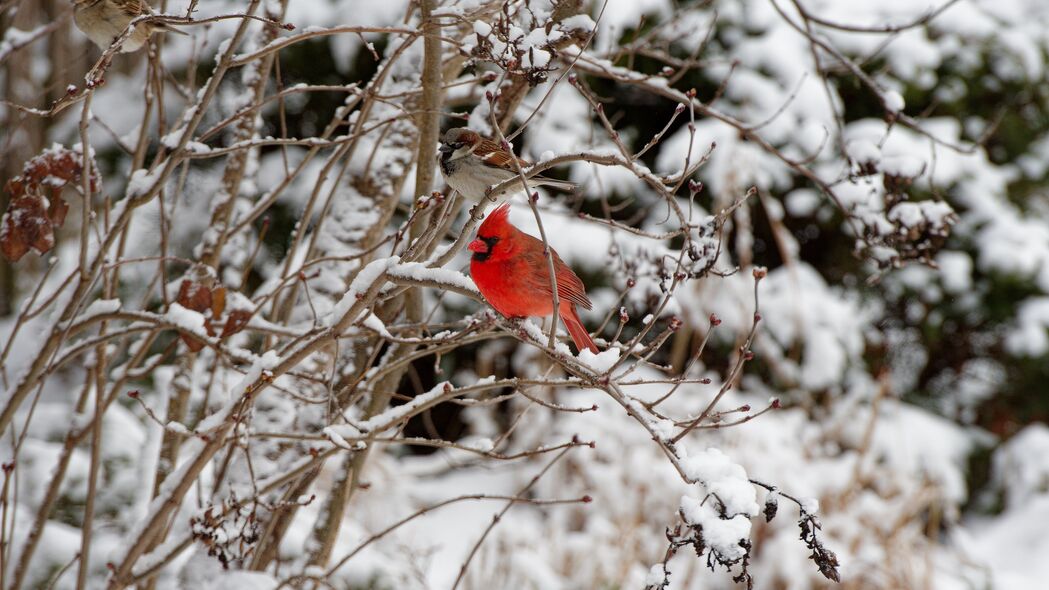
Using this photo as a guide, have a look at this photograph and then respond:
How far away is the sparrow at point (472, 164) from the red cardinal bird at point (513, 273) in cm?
17

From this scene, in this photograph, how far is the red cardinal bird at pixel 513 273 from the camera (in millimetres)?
2279

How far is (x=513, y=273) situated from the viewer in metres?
2.28

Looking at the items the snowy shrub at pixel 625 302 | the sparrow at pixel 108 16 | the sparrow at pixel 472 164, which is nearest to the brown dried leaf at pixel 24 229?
the snowy shrub at pixel 625 302

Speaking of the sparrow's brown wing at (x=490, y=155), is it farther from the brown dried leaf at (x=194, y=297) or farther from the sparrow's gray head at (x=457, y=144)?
the brown dried leaf at (x=194, y=297)

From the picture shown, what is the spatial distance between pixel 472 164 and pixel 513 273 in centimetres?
29

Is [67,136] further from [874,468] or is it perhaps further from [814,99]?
[874,468]

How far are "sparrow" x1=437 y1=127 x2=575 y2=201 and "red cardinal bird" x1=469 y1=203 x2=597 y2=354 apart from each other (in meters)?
0.17

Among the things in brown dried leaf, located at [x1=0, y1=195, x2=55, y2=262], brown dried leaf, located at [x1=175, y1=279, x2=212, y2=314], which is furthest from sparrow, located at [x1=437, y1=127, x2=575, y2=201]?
brown dried leaf, located at [x1=0, y1=195, x2=55, y2=262]

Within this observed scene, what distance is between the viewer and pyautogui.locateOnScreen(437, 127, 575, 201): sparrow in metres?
2.14

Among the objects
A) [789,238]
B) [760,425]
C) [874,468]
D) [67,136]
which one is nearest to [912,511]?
[874,468]

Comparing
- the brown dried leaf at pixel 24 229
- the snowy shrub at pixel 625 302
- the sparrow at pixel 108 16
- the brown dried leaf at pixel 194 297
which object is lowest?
the snowy shrub at pixel 625 302

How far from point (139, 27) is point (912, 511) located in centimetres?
422

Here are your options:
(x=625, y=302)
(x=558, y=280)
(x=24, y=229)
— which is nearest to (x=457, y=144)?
(x=558, y=280)

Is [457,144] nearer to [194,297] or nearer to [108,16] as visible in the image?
[194,297]
